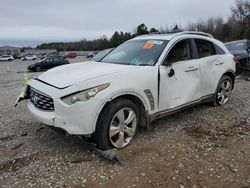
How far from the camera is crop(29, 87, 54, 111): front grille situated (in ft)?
11.8

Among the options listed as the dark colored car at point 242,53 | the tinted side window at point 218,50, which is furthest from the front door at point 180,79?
the dark colored car at point 242,53

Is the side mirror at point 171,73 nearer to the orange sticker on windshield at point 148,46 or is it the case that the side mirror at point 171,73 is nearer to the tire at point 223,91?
the orange sticker on windshield at point 148,46

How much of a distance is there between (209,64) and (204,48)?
354mm

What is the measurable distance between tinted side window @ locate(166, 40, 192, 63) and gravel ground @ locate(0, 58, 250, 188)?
4.01 feet

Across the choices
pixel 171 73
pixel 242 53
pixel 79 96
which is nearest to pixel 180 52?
pixel 171 73

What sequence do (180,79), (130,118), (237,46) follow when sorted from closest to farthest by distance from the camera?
(130,118) → (180,79) → (237,46)

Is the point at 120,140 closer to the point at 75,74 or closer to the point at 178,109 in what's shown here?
the point at 75,74

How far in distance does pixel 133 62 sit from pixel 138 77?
606mm

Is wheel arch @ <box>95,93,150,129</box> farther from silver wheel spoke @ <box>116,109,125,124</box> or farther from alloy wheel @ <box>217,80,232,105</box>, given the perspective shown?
alloy wheel @ <box>217,80,232,105</box>

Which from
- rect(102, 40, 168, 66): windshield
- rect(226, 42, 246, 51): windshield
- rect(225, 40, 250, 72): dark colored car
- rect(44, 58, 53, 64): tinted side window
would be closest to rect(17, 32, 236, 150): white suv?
rect(102, 40, 168, 66): windshield

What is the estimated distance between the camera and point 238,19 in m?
40.2

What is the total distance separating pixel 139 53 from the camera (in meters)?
4.69

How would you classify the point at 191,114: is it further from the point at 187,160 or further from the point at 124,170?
the point at 124,170

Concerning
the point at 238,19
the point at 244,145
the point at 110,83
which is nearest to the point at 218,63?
the point at 244,145
